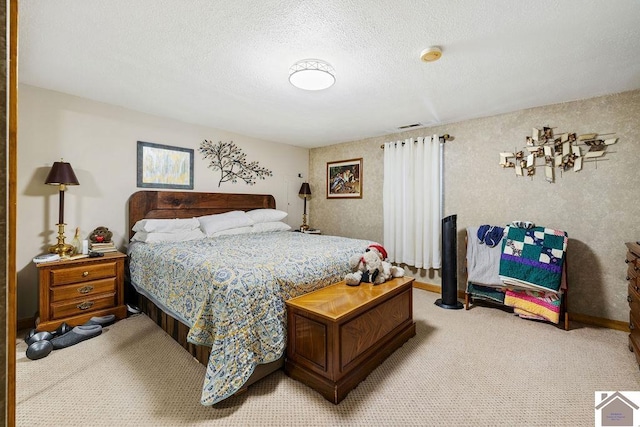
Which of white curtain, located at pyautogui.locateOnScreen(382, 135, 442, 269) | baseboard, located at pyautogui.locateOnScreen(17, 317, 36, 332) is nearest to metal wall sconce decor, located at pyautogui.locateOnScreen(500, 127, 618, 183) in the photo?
white curtain, located at pyautogui.locateOnScreen(382, 135, 442, 269)

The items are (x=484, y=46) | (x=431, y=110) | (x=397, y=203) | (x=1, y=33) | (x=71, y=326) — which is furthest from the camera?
(x=397, y=203)

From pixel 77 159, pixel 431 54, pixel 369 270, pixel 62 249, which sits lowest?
pixel 369 270

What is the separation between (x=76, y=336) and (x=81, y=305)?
0.35 m

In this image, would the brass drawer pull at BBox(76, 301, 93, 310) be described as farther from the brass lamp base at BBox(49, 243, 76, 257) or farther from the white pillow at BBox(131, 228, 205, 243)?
the white pillow at BBox(131, 228, 205, 243)

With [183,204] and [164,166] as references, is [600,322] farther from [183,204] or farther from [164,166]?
[164,166]

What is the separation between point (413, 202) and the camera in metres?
4.04

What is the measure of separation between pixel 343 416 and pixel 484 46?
2545mm

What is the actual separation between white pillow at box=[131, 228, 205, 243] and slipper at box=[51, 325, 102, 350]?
899 mm

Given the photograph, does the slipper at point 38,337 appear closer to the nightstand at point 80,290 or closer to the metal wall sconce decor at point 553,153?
the nightstand at point 80,290

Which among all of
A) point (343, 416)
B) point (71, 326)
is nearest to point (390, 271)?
point (343, 416)

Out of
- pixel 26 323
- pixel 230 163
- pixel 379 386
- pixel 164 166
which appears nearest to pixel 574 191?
pixel 379 386

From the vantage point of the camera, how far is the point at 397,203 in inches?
164

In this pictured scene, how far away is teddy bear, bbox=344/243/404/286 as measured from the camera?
2334 millimetres

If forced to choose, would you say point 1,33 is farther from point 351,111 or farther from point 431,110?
point 431,110
